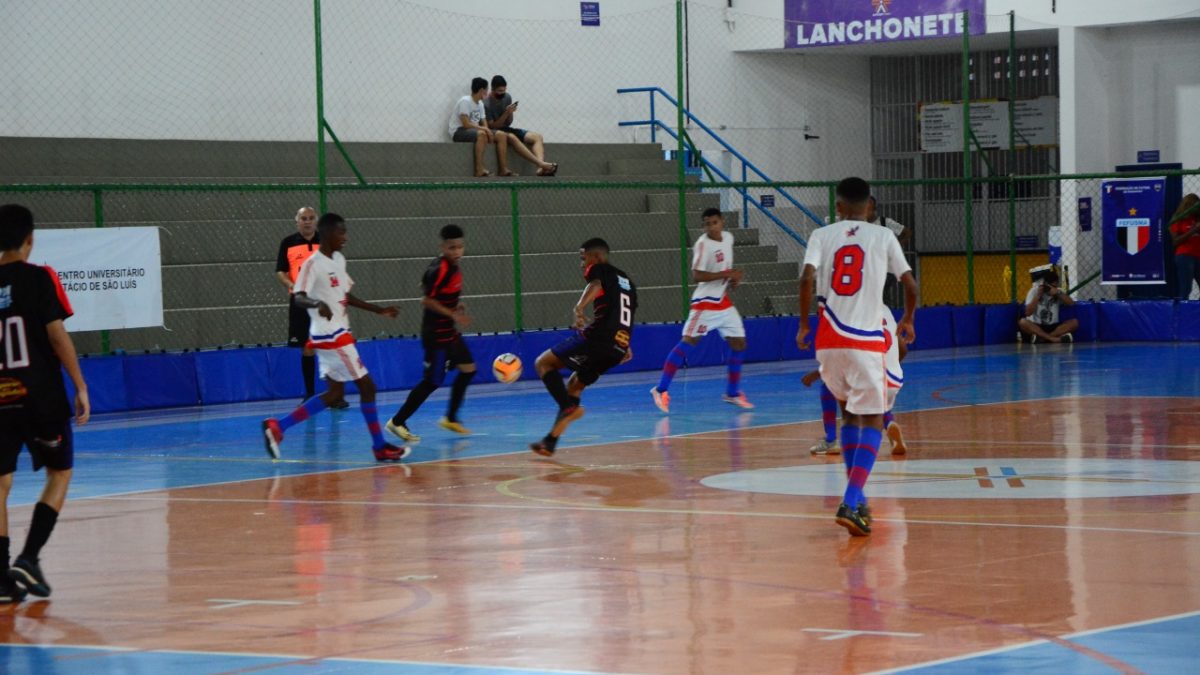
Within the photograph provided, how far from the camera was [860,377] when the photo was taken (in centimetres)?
1072

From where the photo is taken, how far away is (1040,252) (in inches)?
1275

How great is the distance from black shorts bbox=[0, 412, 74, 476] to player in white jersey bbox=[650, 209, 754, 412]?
988 cm

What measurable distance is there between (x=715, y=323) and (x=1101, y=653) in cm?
1201

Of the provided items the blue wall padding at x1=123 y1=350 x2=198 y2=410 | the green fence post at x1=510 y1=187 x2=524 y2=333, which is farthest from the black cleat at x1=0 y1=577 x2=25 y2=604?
the green fence post at x1=510 y1=187 x2=524 y2=333

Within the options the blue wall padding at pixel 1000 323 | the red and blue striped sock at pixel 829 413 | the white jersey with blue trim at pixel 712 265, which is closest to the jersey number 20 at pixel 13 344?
the red and blue striped sock at pixel 829 413

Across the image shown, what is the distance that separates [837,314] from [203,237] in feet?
46.2

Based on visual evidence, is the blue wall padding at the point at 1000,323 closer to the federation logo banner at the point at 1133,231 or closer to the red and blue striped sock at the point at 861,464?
the federation logo banner at the point at 1133,231

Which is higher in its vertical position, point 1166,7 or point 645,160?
point 1166,7

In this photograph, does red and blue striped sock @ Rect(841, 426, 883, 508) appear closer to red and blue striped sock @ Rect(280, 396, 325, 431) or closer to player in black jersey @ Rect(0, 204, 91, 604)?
player in black jersey @ Rect(0, 204, 91, 604)

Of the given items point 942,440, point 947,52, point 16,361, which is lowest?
point 942,440

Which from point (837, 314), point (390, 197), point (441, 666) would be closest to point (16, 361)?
point (441, 666)

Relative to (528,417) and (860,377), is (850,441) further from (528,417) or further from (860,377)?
(528,417)

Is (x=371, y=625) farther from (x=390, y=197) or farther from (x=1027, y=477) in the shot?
(x=390, y=197)

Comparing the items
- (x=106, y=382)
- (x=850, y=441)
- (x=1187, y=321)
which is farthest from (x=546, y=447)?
(x=1187, y=321)
